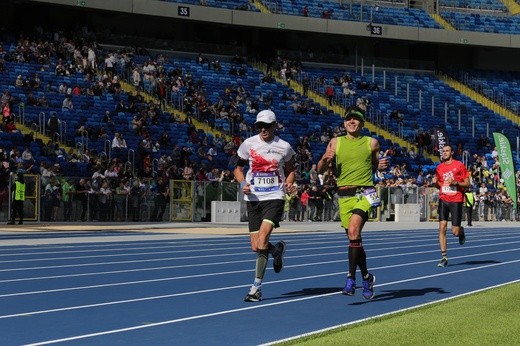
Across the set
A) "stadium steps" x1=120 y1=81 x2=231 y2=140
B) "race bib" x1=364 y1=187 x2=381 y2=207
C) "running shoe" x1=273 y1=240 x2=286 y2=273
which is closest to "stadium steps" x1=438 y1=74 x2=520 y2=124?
"stadium steps" x1=120 y1=81 x2=231 y2=140

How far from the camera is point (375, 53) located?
67.4 meters

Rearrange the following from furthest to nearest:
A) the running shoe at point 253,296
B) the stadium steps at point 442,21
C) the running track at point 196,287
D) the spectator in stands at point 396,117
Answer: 1. the stadium steps at point 442,21
2. the spectator in stands at point 396,117
3. the running shoe at point 253,296
4. the running track at point 196,287

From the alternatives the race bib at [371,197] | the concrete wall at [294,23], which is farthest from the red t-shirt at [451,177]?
the concrete wall at [294,23]

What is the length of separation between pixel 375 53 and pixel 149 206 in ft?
108

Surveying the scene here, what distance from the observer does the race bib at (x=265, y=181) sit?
40.4 ft

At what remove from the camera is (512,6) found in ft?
239

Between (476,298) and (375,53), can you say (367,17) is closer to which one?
(375,53)

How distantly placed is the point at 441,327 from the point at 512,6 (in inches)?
2602

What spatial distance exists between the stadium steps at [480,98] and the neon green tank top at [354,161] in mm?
52222

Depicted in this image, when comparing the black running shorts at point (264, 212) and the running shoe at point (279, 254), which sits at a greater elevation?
the black running shorts at point (264, 212)

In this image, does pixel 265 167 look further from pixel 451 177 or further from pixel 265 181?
pixel 451 177

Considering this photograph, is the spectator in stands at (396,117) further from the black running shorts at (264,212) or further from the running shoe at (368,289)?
the black running shorts at (264,212)

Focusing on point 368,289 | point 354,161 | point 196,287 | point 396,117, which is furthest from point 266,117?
point 396,117

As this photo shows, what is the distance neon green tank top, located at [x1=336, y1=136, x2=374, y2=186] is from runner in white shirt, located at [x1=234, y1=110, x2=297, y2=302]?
0.58 meters
